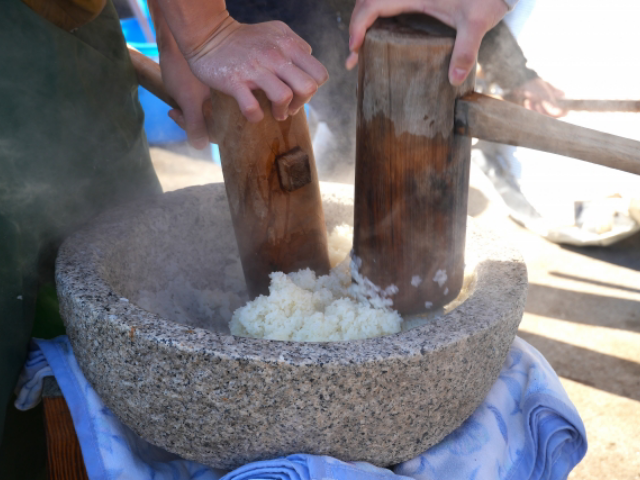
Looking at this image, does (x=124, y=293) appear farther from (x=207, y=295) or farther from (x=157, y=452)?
(x=157, y=452)

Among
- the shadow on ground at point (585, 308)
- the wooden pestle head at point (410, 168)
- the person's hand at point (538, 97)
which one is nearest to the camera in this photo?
the wooden pestle head at point (410, 168)

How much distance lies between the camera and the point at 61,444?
4.94 ft

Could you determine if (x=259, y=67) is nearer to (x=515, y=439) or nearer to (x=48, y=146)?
(x=48, y=146)

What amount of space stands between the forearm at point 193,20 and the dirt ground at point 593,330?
912mm

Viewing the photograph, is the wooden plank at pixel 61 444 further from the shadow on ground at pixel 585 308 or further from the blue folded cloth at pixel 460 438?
the shadow on ground at pixel 585 308

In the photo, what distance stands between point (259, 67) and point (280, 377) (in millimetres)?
653

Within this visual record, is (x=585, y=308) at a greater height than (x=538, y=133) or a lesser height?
lesser

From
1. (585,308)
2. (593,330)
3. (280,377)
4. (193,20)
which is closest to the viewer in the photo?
(280,377)

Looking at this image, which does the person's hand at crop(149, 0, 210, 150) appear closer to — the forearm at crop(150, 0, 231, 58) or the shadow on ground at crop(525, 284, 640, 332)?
the forearm at crop(150, 0, 231, 58)

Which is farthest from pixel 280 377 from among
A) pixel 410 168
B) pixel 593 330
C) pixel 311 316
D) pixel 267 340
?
pixel 593 330

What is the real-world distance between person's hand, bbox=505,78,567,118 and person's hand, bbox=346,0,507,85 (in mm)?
1199

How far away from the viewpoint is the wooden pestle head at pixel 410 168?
117 centimetres

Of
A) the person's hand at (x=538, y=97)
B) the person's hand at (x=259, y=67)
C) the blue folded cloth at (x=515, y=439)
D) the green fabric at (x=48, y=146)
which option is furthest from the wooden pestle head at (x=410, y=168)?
the person's hand at (x=538, y=97)

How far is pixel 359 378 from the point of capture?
1.09 m
